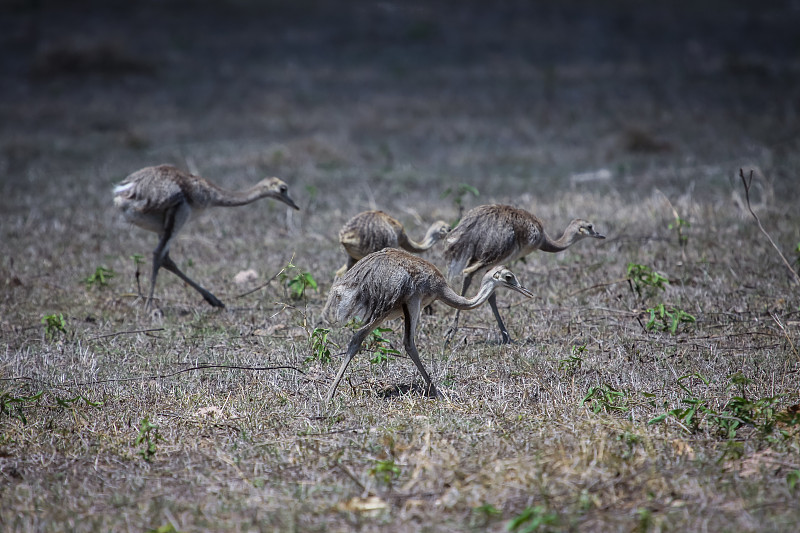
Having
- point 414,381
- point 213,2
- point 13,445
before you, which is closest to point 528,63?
point 213,2

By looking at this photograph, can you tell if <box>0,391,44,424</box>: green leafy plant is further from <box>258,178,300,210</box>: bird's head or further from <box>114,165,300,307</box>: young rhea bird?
<box>258,178,300,210</box>: bird's head

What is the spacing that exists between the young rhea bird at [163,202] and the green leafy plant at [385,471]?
386cm

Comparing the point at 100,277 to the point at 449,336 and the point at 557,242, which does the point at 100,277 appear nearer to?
the point at 449,336

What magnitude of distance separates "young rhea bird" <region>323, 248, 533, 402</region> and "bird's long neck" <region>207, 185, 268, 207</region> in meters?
3.21

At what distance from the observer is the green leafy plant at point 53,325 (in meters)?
6.57

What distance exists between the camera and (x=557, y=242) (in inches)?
298

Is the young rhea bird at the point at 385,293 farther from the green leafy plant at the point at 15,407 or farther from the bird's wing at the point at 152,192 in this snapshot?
the bird's wing at the point at 152,192

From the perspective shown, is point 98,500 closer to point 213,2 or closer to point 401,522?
point 401,522

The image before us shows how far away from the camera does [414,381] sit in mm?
5723

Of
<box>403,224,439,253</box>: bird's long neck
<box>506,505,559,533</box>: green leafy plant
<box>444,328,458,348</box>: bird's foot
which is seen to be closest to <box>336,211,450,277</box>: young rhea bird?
<box>403,224,439,253</box>: bird's long neck

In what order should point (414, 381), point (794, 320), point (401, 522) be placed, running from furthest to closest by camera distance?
1. point (794, 320)
2. point (414, 381)
3. point (401, 522)

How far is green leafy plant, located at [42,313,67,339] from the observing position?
259 inches

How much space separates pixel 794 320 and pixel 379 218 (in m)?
3.66

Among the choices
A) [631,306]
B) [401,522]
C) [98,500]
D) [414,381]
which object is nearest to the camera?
[401,522]
